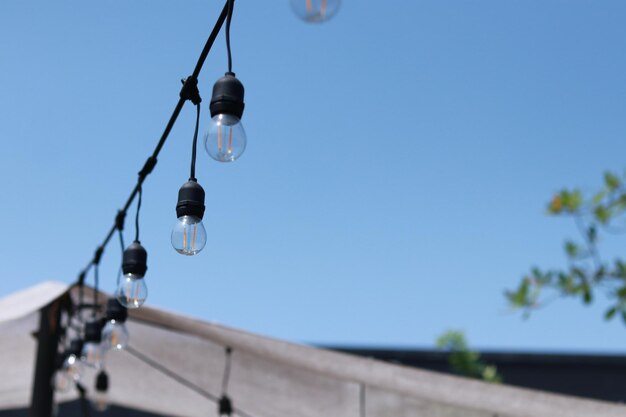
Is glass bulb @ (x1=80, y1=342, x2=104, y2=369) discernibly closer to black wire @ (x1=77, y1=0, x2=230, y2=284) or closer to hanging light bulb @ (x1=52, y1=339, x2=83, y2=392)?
hanging light bulb @ (x1=52, y1=339, x2=83, y2=392)

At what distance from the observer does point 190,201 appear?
2143 mm

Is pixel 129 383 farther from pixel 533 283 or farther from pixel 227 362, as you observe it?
pixel 533 283

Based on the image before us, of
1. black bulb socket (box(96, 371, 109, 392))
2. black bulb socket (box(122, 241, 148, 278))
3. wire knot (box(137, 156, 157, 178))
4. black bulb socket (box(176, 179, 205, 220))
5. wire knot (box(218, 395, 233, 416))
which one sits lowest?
wire knot (box(218, 395, 233, 416))

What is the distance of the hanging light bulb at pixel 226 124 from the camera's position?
5.86 feet

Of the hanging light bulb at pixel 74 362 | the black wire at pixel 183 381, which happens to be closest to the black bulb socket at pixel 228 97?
the hanging light bulb at pixel 74 362

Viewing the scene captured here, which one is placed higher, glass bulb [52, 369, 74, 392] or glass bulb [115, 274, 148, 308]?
glass bulb [115, 274, 148, 308]

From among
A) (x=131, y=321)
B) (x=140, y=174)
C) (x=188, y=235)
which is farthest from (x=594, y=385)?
(x=188, y=235)

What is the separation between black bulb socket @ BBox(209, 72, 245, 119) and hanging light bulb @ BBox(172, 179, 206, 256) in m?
0.37

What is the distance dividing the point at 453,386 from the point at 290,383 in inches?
38.3

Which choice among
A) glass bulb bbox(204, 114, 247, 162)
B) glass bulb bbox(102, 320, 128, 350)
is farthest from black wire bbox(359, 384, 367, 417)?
glass bulb bbox(204, 114, 247, 162)

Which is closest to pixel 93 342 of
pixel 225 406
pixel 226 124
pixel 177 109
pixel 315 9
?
pixel 225 406

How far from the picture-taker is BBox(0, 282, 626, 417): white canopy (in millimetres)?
3594

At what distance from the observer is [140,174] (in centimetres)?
301

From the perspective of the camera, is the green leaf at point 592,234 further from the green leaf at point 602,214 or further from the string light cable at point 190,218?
the string light cable at point 190,218
